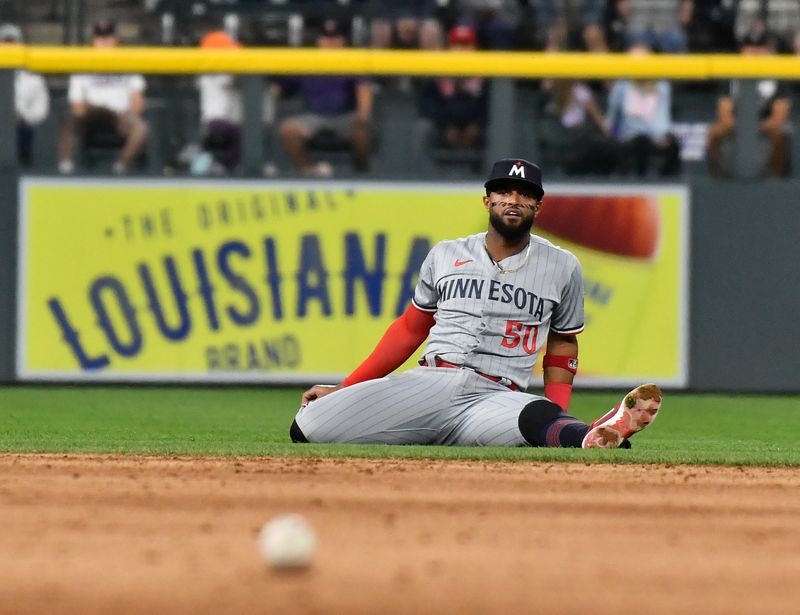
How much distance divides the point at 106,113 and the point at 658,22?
5088 millimetres

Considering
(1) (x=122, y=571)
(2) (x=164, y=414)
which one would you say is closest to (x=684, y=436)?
(2) (x=164, y=414)

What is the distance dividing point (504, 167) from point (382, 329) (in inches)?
184

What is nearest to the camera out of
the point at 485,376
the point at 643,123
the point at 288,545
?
the point at 288,545

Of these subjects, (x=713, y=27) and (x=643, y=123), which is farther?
(x=713, y=27)

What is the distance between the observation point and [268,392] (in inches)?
482

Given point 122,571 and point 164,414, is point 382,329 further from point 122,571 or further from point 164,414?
point 122,571

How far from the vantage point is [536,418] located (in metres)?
7.68

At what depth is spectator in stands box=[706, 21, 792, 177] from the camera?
1241 centimetres

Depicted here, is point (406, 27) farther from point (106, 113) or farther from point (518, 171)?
point (518, 171)

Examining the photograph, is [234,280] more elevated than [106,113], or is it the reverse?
[106,113]

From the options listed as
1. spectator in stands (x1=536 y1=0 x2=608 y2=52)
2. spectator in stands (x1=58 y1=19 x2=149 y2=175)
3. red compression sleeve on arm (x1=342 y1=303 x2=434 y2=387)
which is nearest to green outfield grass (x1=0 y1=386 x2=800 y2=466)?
red compression sleeve on arm (x1=342 y1=303 x2=434 y2=387)

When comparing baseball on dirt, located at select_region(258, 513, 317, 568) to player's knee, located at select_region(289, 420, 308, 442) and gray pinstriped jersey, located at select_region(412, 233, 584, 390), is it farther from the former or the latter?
player's knee, located at select_region(289, 420, 308, 442)

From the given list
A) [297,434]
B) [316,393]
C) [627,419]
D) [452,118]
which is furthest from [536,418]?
[452,118]

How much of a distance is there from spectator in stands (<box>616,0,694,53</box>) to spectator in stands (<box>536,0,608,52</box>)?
0.24 meters
